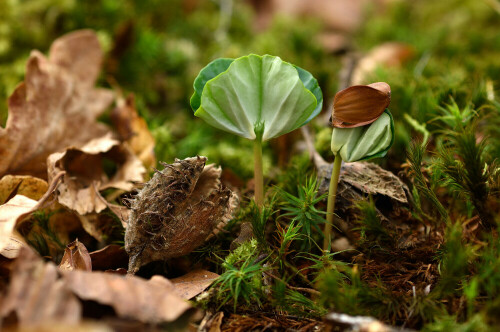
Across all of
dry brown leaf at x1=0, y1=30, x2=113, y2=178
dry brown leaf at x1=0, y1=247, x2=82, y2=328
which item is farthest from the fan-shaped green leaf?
dry brown leaf at x1=0, y1=30, x2=113, y2=178

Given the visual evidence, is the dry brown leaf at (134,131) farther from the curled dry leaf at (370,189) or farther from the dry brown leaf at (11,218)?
the curled dry leaf at (370,189)

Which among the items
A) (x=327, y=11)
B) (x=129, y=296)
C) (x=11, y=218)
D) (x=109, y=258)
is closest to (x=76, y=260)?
(x=109, y=258)

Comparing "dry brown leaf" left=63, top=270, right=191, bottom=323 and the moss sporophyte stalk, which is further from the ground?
the moss sporophyte stalk

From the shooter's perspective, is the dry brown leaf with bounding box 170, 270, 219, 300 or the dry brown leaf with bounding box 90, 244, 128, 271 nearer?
the dry brown leaf with bounding box 170, 270, 219, 300

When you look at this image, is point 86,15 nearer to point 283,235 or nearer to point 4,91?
point 4,91

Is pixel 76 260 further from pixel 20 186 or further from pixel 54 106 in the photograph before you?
pixel 54 106

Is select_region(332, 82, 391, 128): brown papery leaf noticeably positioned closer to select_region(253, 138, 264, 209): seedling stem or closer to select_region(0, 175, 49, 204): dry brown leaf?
select_region(253, 138, 264, 209): seedling stem
